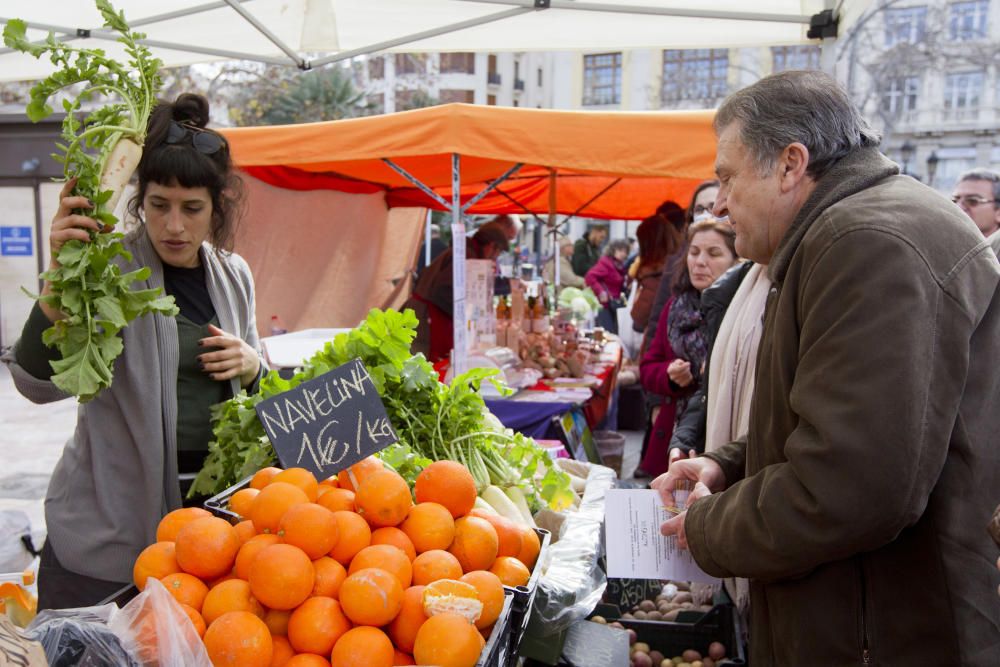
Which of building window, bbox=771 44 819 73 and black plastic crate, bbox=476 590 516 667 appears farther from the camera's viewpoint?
building window, bbox=771 44 819 73

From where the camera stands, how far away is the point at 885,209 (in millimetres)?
1246

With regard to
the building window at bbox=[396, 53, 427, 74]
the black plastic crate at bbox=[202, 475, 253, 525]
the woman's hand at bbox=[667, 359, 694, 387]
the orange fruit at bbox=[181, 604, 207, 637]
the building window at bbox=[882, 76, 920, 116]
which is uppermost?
the building window at bbox=[396, 53, 427, 74]

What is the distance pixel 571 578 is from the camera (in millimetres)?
1812

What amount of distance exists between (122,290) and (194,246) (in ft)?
1.80

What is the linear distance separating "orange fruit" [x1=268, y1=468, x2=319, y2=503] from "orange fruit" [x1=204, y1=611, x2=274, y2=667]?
314 mm

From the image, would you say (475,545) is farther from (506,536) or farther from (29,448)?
(29,448)

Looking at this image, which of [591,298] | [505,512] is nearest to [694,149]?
[505,512]

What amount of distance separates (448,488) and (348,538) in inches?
9.9

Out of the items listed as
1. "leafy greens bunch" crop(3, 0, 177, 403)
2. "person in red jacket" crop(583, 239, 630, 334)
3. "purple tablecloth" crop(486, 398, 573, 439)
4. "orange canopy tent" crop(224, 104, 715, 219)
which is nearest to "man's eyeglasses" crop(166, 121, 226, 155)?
"leafy greens bunch" crop(3, 0, 177, 403)

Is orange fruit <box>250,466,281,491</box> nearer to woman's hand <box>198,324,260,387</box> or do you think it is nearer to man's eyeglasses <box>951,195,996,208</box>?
woman's hand <box>198,324,260,387</box>

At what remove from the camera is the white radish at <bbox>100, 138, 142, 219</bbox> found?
1672mm

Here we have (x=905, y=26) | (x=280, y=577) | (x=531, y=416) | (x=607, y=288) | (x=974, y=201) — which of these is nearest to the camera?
(x=280, y=577)

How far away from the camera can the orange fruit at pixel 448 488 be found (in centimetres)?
158

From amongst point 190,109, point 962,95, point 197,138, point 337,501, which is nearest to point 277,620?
point 337,501
